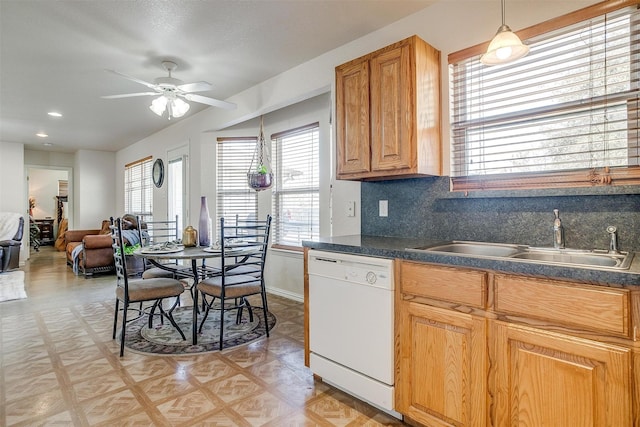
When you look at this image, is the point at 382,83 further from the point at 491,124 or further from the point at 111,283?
the point at 111,283

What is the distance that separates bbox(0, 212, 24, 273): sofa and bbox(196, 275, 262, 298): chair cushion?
16.8ft

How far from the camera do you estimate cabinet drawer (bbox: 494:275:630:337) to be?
1.13 m

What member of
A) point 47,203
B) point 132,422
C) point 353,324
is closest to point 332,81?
point 353,324

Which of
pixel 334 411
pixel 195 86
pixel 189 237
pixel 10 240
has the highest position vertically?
pixel 195 86

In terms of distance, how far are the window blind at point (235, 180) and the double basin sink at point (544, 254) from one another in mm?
3254

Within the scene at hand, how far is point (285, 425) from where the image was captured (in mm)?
1765

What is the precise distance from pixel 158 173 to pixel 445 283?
582cm

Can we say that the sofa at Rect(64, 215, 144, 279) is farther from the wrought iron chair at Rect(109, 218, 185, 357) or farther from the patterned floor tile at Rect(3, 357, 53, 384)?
the patterned floor tile at Rect(3, 357, 53, 384)

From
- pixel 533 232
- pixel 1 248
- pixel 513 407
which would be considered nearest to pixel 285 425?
pixel 513 407

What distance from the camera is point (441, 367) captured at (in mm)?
1589

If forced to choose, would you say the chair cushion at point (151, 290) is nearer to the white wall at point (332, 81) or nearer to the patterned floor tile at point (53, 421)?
the patterned floor tile at point (53, 421)

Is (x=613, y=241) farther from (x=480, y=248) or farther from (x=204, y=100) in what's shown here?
(x=204, y=100)

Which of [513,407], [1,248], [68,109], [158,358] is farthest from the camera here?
[1,248]

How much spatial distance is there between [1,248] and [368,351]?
678 cm
